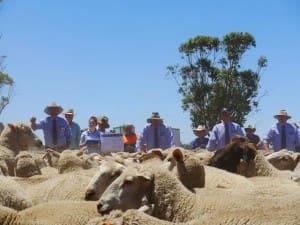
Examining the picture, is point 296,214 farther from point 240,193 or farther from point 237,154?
point 237,154

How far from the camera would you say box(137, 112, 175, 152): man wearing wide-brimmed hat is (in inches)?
509

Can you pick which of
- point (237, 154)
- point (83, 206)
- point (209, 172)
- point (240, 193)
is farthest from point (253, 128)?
point (83, 206)

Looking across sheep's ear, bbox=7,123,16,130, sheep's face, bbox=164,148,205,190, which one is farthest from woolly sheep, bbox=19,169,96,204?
sheep's ear, bbox=7,123,16,130

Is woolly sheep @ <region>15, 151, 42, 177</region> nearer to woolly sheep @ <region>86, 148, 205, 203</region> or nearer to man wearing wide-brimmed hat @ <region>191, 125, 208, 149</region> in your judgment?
woolly sheep @ <region>86, 148, 205, 203</region>

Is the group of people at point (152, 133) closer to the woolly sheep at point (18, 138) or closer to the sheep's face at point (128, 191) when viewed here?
the woolly sheep at point (18, 138)

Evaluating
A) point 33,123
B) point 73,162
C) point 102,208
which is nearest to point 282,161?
point 73,162

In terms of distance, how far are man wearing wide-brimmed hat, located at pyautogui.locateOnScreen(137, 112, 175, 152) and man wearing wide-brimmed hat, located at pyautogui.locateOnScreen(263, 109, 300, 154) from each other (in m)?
2.15

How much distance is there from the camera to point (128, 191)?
5613mm

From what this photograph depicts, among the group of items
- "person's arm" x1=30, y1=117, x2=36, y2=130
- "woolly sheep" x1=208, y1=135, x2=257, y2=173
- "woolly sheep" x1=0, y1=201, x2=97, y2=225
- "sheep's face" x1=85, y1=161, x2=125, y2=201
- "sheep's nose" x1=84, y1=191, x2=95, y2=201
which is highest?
"person's arm" x1=30, y1=117, x2=36, y2=130

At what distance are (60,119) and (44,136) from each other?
512mm

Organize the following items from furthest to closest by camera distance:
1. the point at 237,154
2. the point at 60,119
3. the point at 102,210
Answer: the point at 60,119
the point at 237,154
the point at 102,210

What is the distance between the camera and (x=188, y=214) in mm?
5523

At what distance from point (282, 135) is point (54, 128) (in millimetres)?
4877

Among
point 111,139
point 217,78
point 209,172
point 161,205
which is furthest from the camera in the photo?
point 217,78
